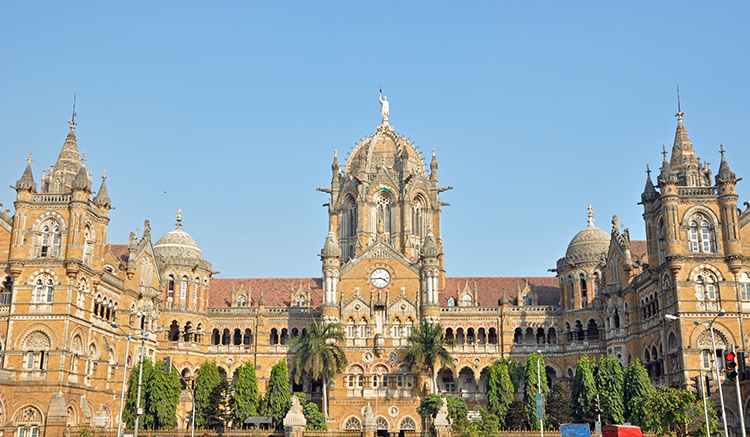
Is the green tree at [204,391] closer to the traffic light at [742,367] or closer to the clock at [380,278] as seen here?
the clock at [380,278]

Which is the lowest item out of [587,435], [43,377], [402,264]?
[587,435]

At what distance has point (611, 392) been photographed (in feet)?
219

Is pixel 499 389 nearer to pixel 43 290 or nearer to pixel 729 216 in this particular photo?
pixel 729 216

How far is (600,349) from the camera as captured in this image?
8200cm

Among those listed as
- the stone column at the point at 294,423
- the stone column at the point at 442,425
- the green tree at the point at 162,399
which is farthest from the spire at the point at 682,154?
the green tree at the point at 162,399

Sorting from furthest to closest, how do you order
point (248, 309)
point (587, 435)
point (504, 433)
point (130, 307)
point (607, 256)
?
point (248, 309), point (607, 256), point (130, 307), point (504, 433), point (587, 435)

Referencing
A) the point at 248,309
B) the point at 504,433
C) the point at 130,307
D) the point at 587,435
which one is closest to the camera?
the point at 587,435

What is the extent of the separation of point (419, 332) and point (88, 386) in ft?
99.8

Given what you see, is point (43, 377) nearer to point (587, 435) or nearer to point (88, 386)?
point (88, 386)

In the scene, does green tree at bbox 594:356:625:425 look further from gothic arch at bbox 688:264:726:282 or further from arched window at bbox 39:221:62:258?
arched window at bbox 39:221:62:258

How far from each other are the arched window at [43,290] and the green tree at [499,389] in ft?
128

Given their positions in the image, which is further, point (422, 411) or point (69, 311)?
point (422, 411)

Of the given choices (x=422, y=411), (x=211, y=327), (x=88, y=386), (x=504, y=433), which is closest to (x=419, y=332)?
(x=422, y=411)

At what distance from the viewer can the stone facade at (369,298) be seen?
66688 mm
